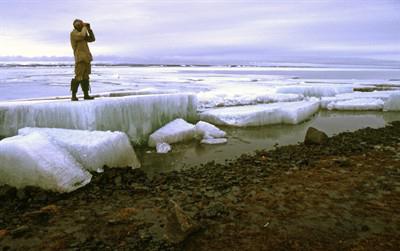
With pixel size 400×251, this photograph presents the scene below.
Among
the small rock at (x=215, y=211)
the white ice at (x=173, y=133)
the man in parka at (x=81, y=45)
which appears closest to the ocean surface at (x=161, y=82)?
the white ice at (x=173, y=133)

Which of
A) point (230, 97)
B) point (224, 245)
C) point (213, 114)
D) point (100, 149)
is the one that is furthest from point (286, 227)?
point (230, 97)

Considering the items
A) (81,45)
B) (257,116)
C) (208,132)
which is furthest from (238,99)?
(81,45)

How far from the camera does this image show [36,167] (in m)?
4.96

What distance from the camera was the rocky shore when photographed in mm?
3738

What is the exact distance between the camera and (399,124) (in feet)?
33.5

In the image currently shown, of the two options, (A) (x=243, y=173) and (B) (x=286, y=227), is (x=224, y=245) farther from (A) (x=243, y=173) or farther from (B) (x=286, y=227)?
(A) (x=243, y=173)

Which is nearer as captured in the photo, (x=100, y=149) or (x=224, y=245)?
(x=224, y=245)

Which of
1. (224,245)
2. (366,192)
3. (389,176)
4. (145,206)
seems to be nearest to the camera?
(224,245)

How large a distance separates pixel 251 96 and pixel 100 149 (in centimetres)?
916

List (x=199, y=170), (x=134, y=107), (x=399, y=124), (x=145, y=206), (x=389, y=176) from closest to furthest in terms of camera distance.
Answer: (x=145, y=206) < (x=389, y=176) < (x=199, y=170) < (x=134, y=107) < (x=399, y=124)

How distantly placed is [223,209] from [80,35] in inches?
191

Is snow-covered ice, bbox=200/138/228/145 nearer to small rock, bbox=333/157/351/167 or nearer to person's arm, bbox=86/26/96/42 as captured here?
small rock, bbox=333/157/351/167

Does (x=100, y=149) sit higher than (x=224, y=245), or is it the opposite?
(x=100, y=149)

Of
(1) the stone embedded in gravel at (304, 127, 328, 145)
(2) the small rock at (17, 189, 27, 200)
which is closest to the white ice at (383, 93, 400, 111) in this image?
(1) the stone embedded in gravel at (304, 127, 328, 145)
